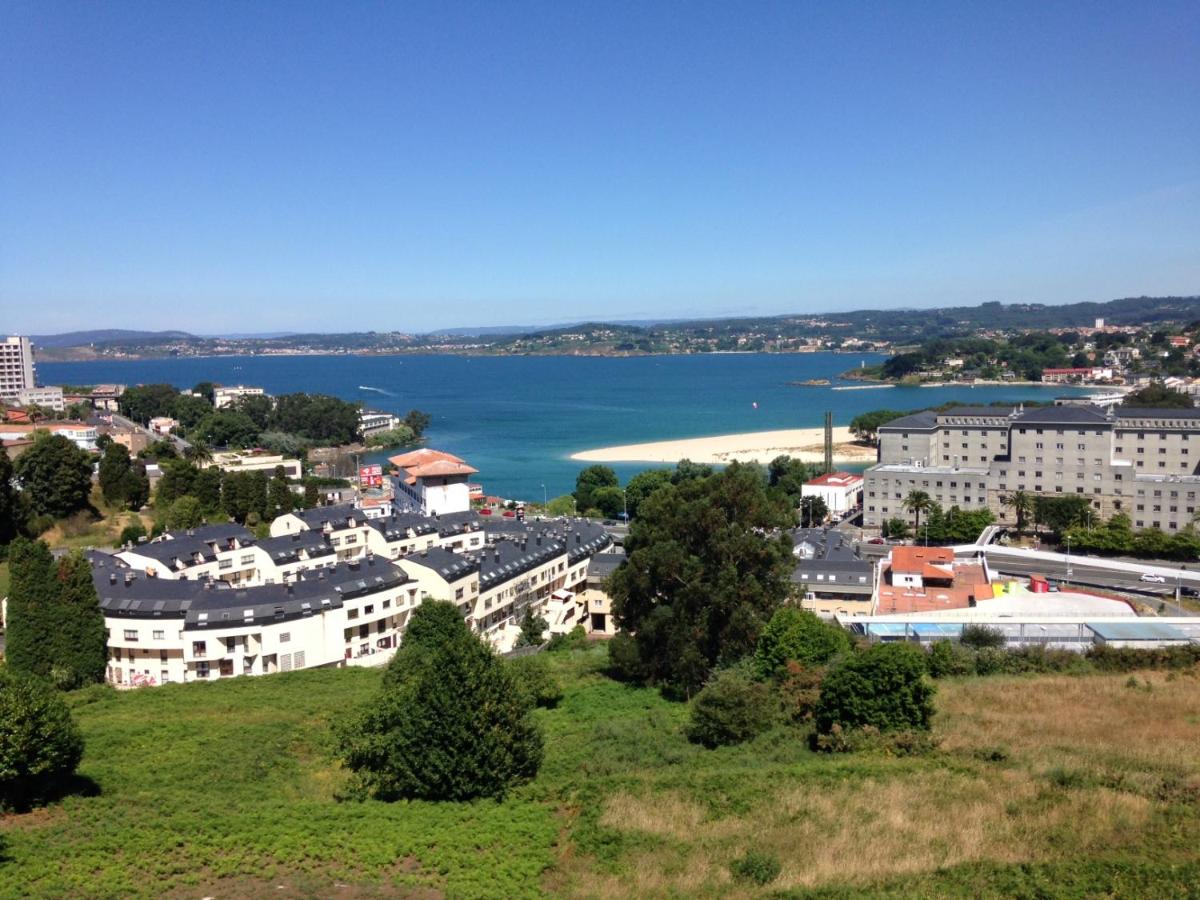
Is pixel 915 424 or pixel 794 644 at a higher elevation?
pixel 915 424

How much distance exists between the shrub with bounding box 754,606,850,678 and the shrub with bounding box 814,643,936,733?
6.84ft

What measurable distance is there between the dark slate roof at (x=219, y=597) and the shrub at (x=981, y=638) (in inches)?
424

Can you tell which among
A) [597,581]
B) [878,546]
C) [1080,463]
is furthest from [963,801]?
[1080,463]

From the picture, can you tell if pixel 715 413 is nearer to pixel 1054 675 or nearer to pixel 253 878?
pixel 1054 675

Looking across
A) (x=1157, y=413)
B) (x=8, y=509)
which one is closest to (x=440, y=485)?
(x=8, y=509)

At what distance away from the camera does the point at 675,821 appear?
28.1ft

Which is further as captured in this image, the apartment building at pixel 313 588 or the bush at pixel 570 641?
the bush at pixel 570 641

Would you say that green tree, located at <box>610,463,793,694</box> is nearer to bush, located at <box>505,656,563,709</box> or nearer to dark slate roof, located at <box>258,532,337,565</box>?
bush, located at <box>505,656,563,709</box>

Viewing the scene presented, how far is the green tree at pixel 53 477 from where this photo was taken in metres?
28.0

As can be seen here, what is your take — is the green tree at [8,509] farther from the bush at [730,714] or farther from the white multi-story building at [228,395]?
the white multi-story building at [228,395]

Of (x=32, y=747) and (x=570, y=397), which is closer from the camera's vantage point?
(x=32, y=747)

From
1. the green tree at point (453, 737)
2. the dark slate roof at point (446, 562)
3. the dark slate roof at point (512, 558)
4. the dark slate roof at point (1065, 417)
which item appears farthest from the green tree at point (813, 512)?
the green tree at point (453, 737)

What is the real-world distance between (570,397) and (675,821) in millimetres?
89955

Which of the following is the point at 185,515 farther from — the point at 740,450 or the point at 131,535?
the point at 740,450
